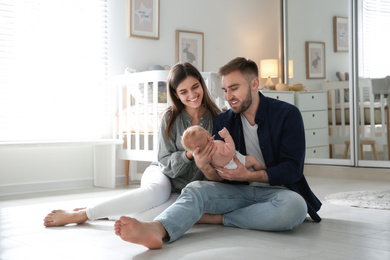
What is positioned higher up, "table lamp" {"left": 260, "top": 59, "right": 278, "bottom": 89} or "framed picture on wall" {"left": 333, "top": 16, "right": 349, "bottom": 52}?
"framed picture on wall" {"left": 333, "top": 16, "right": 349, "bottom": 52}

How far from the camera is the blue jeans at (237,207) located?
1.70 meters

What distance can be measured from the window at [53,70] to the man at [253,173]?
2.04 metres

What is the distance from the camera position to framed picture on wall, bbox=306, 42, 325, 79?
175 inches

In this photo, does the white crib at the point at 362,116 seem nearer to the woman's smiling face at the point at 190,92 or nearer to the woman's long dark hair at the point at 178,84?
the woman's long dark hair at the point at 178,84

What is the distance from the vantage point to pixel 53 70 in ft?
12.3

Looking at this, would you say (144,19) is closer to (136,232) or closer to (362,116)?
(362,116)

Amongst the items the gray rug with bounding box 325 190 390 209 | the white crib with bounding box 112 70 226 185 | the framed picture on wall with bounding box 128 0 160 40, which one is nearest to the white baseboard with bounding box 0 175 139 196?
the white crib with bounding box 112 70 226 185

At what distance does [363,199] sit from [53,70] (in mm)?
2410

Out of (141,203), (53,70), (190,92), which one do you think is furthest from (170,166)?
(53,70)

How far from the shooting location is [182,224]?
1.70 meters

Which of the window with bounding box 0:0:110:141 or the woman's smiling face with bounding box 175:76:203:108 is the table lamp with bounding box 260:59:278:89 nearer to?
the window with bounding box 0:0:110:141

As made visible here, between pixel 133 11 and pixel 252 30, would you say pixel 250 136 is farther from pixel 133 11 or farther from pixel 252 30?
pixel 252 30

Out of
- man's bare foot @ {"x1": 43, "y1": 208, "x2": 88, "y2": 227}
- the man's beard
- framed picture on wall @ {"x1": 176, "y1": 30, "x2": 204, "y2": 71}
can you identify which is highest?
framed picture on wall @ {"x1": 176, "y1": 30, "x2": 204, "y2": 71}

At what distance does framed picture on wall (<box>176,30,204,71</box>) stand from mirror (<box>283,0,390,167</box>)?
892 millimetres
